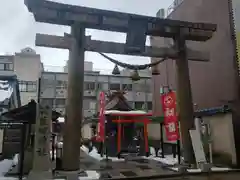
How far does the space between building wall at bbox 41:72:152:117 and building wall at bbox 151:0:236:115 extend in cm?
2280

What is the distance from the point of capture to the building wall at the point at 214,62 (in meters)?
13.6

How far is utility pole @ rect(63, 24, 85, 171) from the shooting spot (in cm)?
944

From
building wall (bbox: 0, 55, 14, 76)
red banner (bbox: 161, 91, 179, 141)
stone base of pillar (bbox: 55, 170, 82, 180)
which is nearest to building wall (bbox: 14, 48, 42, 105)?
building wall (bbox: 0, 55, 14, 76)

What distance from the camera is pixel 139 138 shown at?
697 inches

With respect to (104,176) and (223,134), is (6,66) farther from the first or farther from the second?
(223,134)

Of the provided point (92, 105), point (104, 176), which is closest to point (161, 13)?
point (104, 176)

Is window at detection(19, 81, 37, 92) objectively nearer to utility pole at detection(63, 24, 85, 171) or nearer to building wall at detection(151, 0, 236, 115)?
building wall at detection(151, 0, 236, 115)

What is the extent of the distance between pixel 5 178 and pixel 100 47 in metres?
6.63

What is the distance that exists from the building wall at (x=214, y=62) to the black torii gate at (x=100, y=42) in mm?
2494

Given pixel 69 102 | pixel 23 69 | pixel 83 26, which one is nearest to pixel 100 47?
pixel 83 26

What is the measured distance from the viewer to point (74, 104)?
9.79m

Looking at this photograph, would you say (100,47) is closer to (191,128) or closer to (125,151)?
(191,128)

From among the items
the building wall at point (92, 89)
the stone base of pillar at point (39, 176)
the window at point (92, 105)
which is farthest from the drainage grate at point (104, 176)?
the window at point (92, 105)

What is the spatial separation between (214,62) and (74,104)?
9.78 m
